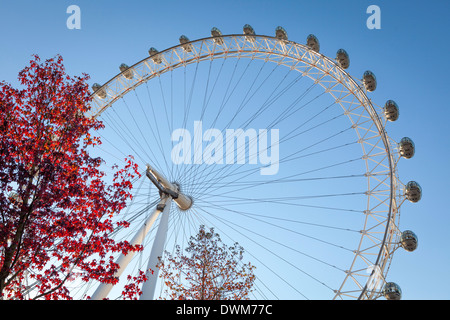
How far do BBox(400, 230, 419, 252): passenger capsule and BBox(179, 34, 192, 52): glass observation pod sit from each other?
1877 centimetres

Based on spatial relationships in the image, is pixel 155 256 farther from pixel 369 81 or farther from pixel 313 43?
pixel 313 43

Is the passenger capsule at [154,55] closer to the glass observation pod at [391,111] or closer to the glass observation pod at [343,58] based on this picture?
the glass observation pod at [343,58]

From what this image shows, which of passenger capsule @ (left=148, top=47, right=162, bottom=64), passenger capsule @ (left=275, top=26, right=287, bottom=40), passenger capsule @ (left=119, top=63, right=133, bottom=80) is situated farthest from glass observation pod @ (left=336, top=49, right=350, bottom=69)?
passenger capsule @ (left=119, top=63, right=133, bottom=80)

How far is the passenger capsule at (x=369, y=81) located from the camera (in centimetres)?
1911

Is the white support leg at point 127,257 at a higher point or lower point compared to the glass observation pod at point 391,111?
lower

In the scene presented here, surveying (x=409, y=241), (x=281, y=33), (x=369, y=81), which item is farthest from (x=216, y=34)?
(x=409, y=241)

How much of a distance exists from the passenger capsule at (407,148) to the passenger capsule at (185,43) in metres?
16.0

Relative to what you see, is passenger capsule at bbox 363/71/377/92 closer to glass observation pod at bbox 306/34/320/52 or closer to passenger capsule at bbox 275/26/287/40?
glass observation pod at bbox 306/34/320/52

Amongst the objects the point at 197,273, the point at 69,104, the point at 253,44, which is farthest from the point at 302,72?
the point at 69,104

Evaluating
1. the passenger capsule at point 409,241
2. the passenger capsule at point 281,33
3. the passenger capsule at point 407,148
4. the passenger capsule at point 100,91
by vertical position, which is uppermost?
the passenger capsule at point 281,33

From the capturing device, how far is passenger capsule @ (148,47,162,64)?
2480 cm

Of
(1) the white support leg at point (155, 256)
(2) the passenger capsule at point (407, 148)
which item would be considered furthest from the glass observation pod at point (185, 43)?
(2) the passenger capsule at point (407, 148)

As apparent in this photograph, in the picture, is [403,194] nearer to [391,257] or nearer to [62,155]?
[391,257]
